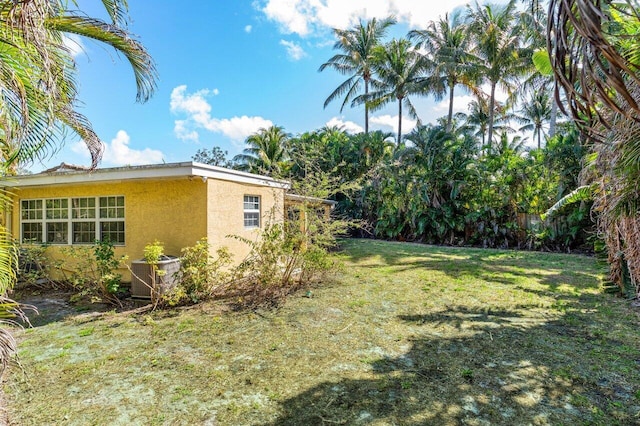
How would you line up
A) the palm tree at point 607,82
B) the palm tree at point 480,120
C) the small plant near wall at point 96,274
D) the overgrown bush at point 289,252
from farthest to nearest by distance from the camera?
→ the palm tree at point 480,120 → the overgrown bush at point 289,252 → the small plant near wall at point 96,274 → the palm tree at point 607,82

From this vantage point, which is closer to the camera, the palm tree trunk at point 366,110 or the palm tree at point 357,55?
the palm tree trunk at point 366,110

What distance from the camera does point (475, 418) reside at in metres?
3.50

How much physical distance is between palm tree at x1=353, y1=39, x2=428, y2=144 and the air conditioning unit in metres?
23.1

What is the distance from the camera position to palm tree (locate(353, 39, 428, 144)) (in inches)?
1013

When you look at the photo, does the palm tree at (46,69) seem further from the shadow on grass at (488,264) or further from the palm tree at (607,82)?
the shadow on grass at (488,264)

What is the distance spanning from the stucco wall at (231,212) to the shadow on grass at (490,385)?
526 cm

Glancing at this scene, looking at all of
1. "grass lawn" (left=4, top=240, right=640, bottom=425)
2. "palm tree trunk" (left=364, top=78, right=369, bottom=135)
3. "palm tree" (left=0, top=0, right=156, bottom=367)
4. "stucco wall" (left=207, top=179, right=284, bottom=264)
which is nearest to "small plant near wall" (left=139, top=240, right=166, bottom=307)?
"grass lawn" (left=4, top=240, right=640, bottom=425)

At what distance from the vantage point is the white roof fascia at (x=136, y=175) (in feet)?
26.2

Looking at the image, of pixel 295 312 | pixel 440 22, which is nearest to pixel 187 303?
pixel 295 312

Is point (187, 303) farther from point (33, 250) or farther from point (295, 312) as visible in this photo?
point (33, 250)

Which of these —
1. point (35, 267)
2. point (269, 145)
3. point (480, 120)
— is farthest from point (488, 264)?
point (480, 120)

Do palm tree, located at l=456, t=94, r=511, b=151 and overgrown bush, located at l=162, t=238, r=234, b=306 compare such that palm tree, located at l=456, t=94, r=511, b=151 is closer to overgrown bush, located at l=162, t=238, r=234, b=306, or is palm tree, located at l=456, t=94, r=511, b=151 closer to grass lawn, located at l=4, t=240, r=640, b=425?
grass lawn, located at l=4, t=240, r=640, b=425

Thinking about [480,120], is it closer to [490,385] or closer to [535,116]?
[535,116]

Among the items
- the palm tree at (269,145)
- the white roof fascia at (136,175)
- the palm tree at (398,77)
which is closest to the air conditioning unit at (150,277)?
the white roof fascia at (136,175)
